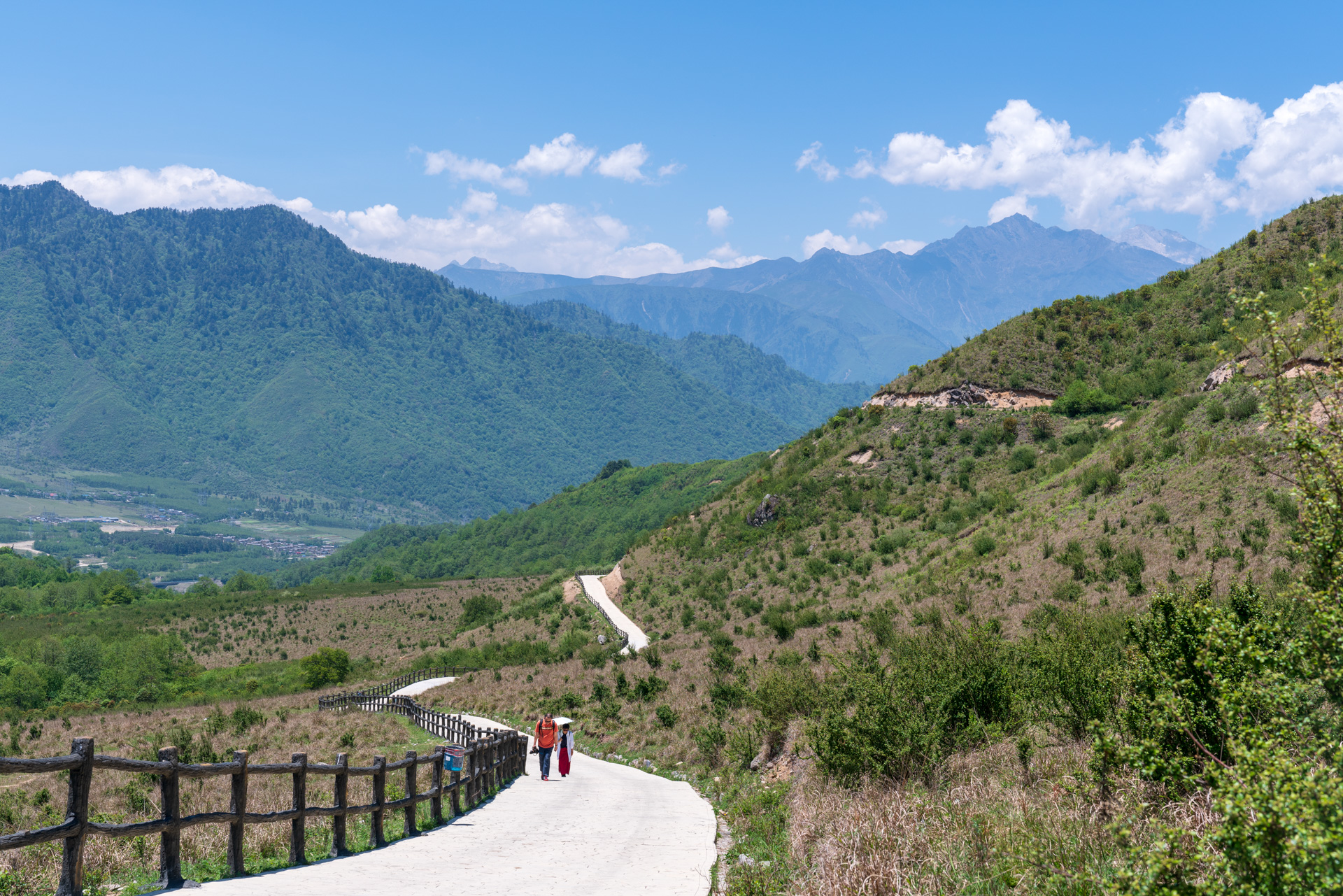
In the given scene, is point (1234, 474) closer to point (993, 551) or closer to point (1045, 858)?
point (993, 551)

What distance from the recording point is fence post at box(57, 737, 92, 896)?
20.9ft

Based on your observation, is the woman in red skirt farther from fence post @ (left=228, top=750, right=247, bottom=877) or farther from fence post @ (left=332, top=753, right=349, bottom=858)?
fence post @ (left=228, top=750, right=247, bottom=877)

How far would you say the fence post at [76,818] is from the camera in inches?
251

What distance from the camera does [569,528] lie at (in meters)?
162

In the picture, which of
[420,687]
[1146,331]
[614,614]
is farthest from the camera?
[614,614]

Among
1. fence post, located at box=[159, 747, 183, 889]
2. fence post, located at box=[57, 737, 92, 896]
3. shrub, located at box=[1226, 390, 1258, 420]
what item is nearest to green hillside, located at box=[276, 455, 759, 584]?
shrub, located at box=[1226, 390, 1258, 420]

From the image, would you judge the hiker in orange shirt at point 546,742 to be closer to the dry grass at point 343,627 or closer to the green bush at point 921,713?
the green bush at point 921,713

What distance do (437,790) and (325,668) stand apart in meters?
54.6

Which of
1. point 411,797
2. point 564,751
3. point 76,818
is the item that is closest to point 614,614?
point 564,751

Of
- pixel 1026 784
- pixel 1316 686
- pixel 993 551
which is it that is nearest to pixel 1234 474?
pixel 993 551

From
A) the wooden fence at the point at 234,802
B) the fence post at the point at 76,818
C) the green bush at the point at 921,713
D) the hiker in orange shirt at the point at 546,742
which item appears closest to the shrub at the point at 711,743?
the hiker in orange shirt at the point at 546,742

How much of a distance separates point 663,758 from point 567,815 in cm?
726

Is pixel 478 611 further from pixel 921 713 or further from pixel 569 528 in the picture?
pixel 569 528

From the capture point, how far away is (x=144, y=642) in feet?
232
